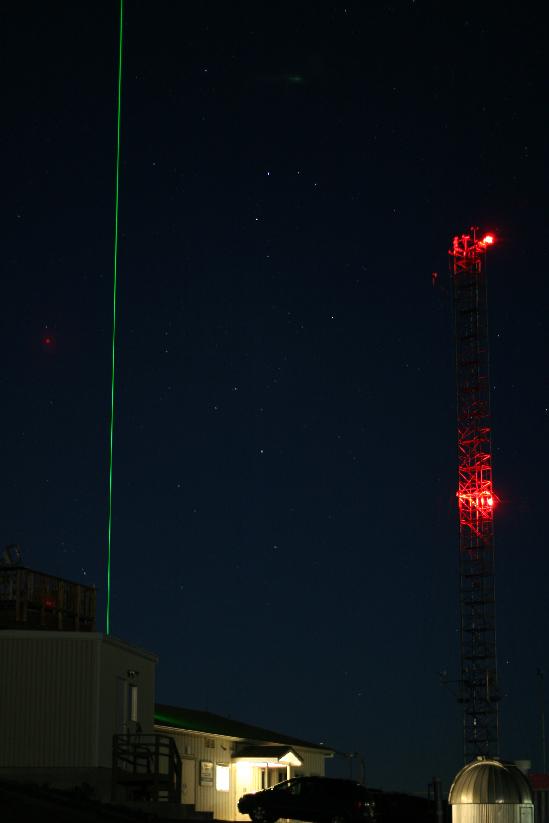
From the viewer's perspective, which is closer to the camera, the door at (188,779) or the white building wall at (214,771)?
the door at (188,779)

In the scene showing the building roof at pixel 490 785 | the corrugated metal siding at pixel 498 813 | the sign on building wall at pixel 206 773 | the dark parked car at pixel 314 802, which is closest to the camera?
the corrugated metal siding at pixel 498 813

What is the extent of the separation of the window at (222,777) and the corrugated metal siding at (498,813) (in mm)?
8634

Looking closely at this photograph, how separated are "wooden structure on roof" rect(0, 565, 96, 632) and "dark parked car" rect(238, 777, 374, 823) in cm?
609

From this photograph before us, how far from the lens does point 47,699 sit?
91.4ft

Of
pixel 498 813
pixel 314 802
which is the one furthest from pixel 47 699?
pixel 498 813

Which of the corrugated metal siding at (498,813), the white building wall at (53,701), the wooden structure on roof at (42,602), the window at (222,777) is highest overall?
the wooden structure on roof at (42,602)

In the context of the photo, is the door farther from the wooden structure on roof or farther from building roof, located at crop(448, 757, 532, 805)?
building roof, located at crop(448, 757, 532, 805)

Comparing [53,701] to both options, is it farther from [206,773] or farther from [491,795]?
[491,795]

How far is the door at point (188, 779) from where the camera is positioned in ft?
113

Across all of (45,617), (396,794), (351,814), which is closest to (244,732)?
(396,794)

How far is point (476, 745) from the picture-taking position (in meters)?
55.0

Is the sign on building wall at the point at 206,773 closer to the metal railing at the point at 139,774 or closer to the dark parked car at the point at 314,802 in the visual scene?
the dark parked car at the point at 314,802

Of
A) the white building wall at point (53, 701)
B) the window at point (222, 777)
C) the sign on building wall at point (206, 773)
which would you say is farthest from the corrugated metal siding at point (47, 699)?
the window at point (222, 777)

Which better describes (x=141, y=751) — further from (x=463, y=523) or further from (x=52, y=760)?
(x=463, y=523)
